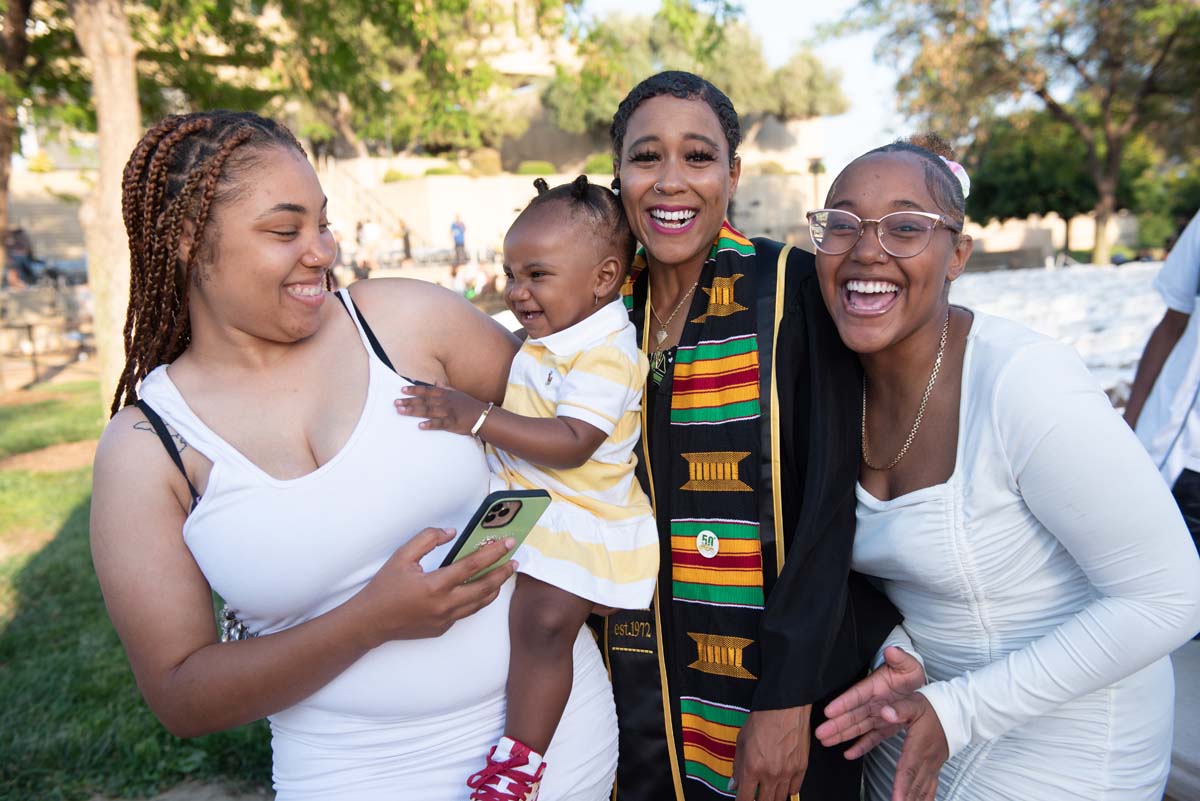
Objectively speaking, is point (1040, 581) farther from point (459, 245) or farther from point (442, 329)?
point (459, 245)

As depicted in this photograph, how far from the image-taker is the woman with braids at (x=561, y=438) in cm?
198

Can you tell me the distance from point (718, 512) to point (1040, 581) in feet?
2.40

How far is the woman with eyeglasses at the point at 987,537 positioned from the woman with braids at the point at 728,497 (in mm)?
114

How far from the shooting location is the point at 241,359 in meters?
1.94

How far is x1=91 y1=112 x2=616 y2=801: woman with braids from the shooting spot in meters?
1.75

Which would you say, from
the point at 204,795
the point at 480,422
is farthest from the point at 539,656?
the point at 204,795

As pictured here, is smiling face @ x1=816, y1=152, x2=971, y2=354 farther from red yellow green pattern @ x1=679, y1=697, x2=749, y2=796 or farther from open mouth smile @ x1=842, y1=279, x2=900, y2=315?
red yellow green pattern @ x1=679, y1=697, x2=749, y2=796

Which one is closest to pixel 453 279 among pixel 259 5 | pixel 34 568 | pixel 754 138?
pixel 259 5

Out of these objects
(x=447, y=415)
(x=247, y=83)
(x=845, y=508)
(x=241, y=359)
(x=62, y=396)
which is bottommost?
(x=62, y=396)

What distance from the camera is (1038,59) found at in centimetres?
2244

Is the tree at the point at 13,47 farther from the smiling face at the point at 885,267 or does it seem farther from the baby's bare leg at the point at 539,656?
the smiling face at the point at 885,267

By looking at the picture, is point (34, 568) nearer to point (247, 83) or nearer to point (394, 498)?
point (394, 498)

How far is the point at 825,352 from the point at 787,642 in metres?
0.68

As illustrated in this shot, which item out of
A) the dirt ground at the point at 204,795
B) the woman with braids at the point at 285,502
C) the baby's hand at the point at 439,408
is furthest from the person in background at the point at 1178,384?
the dirt ground at the point at 204,795
